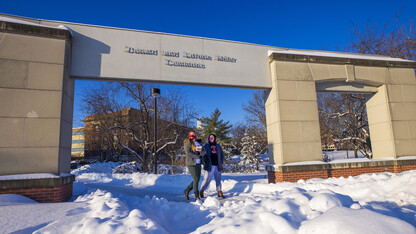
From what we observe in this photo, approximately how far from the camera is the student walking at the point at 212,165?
6.37 m

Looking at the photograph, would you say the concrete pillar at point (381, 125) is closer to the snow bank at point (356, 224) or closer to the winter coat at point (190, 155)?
the winter coat at point (190, 155)

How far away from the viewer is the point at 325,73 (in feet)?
30.3

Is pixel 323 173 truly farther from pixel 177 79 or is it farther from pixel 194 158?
pixel 177 79

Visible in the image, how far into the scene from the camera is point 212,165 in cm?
655

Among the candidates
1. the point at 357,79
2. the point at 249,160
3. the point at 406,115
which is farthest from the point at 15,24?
the point at 249,160

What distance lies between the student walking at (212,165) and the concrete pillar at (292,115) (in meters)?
2.84

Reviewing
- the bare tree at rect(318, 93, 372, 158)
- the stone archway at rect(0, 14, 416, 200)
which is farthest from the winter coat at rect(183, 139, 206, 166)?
the bare tree at rect(318, 93, 372, 158)

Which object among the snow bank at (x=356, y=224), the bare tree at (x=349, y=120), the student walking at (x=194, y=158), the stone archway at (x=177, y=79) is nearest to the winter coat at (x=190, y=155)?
the student walking at (x=194, y=158)

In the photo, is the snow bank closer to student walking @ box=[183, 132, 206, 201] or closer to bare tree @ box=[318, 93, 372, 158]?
student walking @ box=[183, 132, 206, 201]

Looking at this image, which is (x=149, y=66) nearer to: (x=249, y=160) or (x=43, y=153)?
(x=43, y=153)

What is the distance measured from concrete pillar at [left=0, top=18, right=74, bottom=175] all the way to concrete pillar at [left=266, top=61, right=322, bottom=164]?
681 cm

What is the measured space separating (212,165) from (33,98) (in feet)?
16.9

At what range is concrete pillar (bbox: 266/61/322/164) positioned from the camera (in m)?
8.45

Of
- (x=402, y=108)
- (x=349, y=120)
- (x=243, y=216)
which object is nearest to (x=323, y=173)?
(x=402, y=108)
